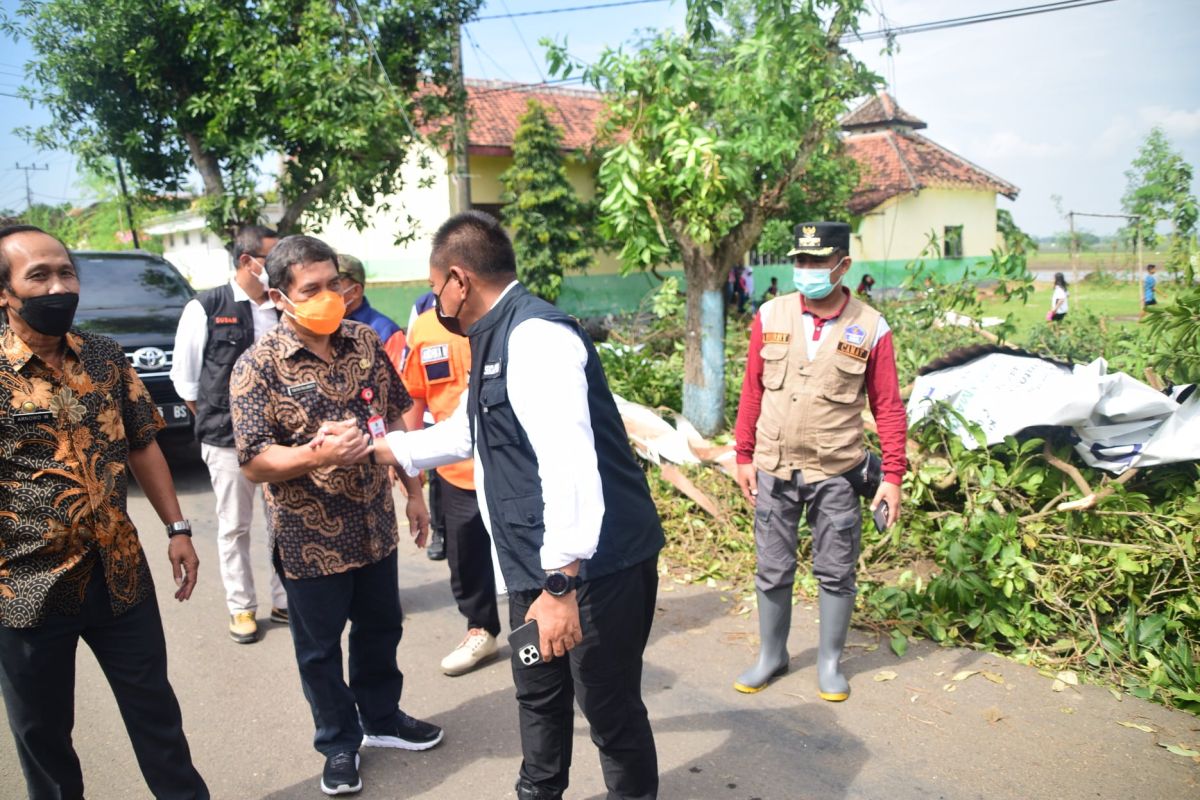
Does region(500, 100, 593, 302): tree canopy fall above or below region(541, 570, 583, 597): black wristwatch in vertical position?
above

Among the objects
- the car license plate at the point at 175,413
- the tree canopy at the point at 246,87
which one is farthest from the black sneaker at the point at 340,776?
the tree canopy at the point at 246,87

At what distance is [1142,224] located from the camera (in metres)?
5.54

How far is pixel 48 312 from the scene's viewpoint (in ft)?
8.23

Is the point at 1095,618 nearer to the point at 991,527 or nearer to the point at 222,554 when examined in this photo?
the point at 991,527

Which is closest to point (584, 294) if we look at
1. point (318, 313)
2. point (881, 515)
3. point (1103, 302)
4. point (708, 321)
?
point (1103, 302)

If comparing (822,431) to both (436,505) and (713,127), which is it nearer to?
(436,505)

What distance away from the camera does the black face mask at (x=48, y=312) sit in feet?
8.17

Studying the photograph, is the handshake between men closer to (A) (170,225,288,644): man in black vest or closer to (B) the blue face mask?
(A) (170,225,288,644): man in black vest

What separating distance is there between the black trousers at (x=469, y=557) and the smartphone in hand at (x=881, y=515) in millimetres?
1781

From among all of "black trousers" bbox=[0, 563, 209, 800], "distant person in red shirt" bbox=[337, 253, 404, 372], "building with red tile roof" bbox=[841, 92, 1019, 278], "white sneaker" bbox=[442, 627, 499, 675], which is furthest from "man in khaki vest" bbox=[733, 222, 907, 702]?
"building with red tile roof" bbox=[841, 92, 1019, 278]

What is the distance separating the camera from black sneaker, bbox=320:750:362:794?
3.15m

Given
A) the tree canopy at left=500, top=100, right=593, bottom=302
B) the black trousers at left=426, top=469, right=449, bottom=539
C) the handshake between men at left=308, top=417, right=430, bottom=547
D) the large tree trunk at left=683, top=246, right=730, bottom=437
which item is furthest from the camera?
the tree canopy at left=500, top=100, right=593, bottom=302

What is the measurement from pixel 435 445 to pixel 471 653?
5.47 ft

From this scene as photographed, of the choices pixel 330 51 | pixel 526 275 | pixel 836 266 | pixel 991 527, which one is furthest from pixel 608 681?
pixel 526 275
